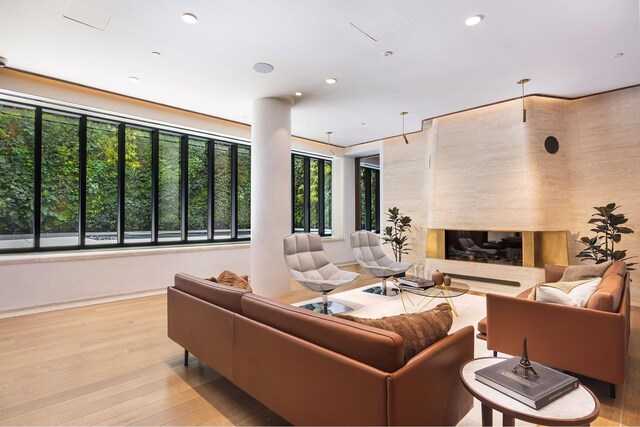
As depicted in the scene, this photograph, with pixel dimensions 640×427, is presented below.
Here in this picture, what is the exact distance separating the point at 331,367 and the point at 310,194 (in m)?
7.10

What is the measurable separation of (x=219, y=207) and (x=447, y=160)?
14.8 feet

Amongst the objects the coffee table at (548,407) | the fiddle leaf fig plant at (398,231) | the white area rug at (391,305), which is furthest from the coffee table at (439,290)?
the fiddle leaf fig plant at (398,231)

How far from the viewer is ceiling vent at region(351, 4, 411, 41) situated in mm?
2959

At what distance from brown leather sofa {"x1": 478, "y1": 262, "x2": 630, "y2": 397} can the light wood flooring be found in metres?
0.31

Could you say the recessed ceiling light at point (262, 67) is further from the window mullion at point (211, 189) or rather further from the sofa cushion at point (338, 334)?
the sofa cushion at point (338, 334)

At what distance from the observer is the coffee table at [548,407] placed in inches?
49.7

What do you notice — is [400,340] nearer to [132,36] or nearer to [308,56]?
[308,56]

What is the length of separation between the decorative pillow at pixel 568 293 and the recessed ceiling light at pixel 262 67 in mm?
3610

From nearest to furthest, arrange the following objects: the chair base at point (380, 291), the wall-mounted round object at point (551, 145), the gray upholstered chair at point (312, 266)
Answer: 1. the gray upholstered chair at point (312, 266)
2. the wall-mounted round object at point (551, 145)
3. the chair base at point (380, 291)

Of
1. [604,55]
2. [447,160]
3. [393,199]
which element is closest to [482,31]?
[604,55]

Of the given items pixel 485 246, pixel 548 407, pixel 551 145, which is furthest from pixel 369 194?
pixel 548 407

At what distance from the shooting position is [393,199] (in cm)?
760

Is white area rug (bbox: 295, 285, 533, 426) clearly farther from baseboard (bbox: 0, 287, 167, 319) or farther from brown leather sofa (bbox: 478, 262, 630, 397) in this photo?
baseboard (bbox: 0, 287, 167, 319)

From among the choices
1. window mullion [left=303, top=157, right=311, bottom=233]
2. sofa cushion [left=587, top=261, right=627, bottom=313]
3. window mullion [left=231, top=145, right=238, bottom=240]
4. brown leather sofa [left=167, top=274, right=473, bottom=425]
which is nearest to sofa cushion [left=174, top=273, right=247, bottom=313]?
brown leather sofa [left=167, top=274, right=473, bottom=425]
